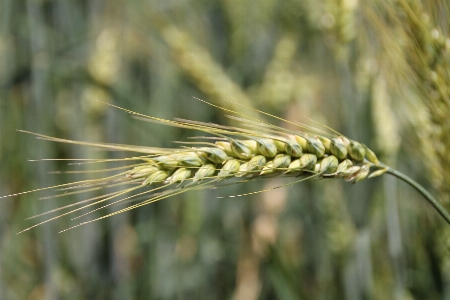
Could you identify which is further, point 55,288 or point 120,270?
point 120,270

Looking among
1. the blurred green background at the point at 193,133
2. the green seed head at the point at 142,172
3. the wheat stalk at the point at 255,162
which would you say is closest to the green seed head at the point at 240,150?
the wheat stalk at the point at 255,162

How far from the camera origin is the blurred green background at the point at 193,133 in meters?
1.24

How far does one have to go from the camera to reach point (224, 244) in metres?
1.73

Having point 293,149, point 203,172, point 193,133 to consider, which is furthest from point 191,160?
point 193,133

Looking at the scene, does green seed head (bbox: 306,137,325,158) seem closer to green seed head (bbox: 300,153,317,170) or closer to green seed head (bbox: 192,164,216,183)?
green seed head (bbox: 300,153,317,170)

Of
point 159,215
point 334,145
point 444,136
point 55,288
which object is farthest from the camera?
point 159,215

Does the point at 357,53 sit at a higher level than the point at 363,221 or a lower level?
higher

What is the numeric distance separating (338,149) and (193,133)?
3.52ft

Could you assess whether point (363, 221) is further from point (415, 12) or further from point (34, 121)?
point (34, 121)

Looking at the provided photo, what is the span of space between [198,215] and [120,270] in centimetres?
28

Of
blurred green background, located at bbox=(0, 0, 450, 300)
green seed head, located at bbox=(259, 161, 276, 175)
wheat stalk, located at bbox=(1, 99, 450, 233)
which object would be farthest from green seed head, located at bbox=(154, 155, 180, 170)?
blurred green background, located at bbox=(0, 0, 450, 300)

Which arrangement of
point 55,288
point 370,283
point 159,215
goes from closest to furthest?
point 370,283 < point 55,288 < point 159,215

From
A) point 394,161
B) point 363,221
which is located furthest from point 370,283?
point 394,161

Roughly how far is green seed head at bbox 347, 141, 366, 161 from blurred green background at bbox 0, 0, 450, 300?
44 cm
